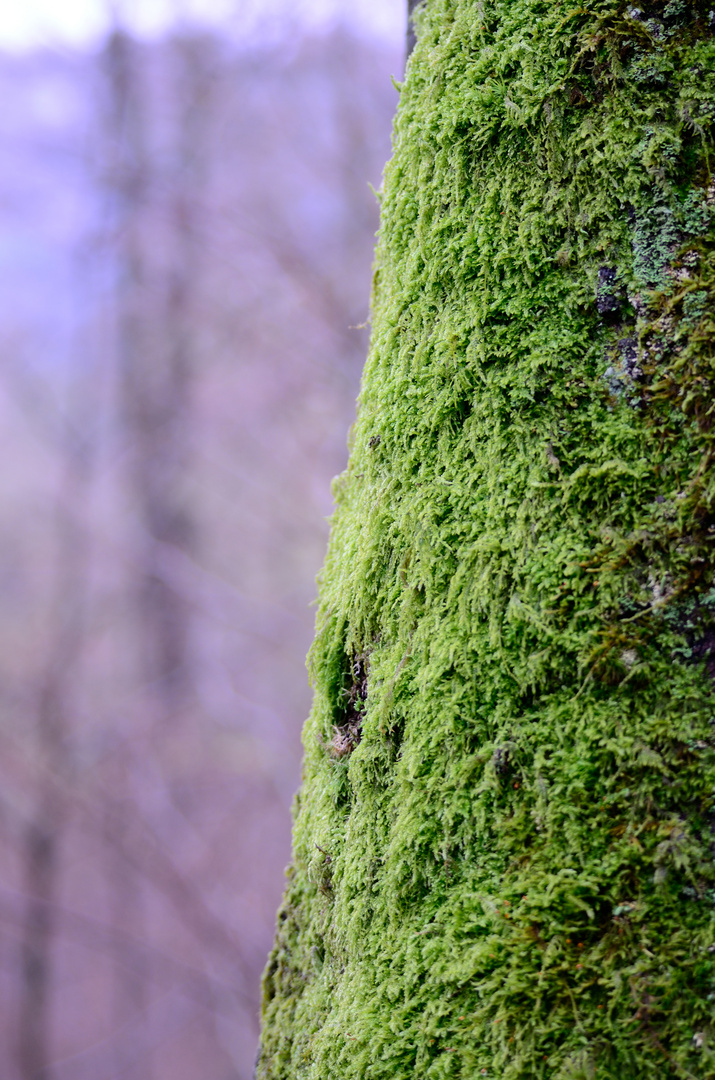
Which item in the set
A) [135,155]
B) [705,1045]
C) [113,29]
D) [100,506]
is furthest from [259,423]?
[705,1045]

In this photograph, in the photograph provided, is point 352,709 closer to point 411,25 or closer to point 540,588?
point 540,588

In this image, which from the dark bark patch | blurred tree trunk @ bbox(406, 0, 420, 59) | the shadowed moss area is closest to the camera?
the shadowed moss area

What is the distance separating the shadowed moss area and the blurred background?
5983mm

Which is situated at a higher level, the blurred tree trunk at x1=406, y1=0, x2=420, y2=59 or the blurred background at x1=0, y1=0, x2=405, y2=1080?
the blurred background at x1=0, y1=0, x2=405, y2=1080

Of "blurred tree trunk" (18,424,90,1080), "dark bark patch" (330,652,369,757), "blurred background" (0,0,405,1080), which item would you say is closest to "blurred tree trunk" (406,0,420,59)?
"dark bark patch" (330,652,369,757)

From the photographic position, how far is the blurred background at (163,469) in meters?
7.04

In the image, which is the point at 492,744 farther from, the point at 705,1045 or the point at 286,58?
the point at 286,58

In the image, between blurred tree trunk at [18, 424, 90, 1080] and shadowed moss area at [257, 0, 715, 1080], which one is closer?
shadowed moss area at [257, 0, 715, 1080]

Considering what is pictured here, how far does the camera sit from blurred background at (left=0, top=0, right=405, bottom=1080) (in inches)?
277

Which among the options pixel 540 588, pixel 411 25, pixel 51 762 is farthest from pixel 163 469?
pixel 540 588

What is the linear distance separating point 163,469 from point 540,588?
320 inches

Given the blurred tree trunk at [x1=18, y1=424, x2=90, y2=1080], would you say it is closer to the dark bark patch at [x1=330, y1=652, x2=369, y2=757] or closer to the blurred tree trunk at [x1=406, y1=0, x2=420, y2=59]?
the dark bark patch at [x1=330, y1=652, x2=369, y2=757]

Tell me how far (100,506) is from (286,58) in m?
5.42

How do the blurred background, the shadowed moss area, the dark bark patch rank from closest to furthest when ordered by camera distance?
the shadowed moss area, the dark bark patch, the blurred background
